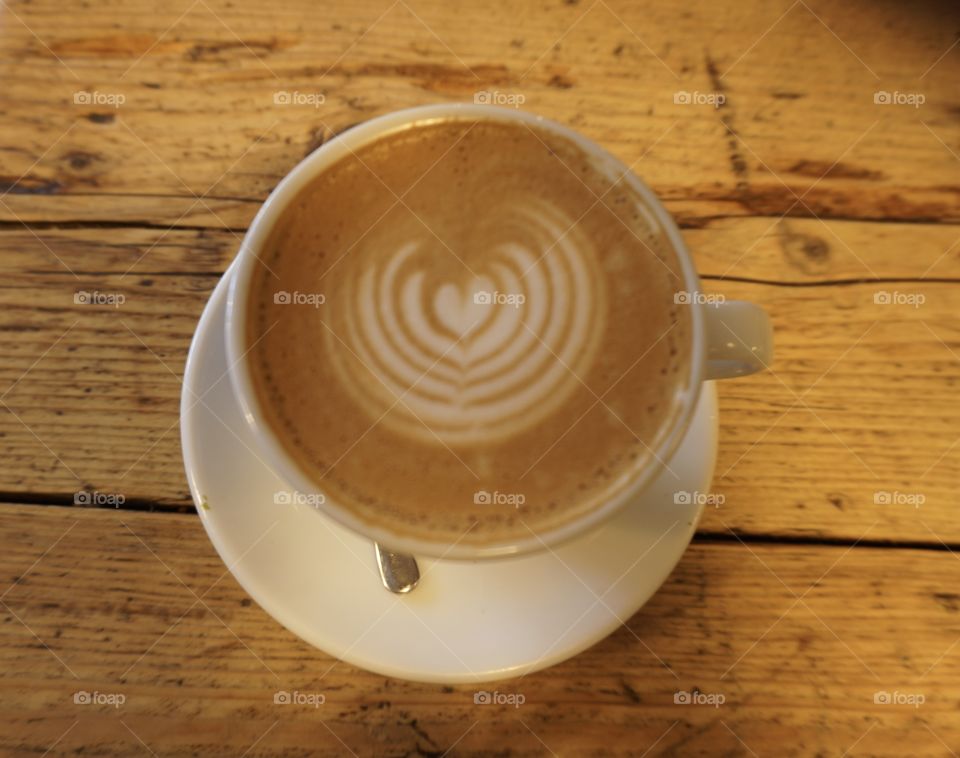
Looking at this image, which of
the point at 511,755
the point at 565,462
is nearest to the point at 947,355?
the point at 565,462

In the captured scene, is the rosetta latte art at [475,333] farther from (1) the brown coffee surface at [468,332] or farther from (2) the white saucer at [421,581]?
(2) the white saucer at [421,581]

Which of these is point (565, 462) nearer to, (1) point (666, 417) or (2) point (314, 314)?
(1) point (666, 417)

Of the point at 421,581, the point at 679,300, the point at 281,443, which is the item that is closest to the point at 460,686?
the point at 421,581

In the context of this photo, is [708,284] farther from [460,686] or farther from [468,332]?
[460,686]

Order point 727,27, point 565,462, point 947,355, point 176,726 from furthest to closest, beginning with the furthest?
point 727,27 → point 947,355 → point 176,726 → point 565,462

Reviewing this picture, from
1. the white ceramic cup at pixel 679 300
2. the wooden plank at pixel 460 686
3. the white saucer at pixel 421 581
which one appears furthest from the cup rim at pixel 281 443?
the wooden plank at pixel 460 686

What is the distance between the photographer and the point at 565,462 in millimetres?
748

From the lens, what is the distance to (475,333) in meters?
0.79

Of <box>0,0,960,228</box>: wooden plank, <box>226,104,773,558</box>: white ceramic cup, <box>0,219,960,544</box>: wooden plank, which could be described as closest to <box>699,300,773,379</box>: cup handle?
<box>226,104,773,558</box>: white ceramic cup

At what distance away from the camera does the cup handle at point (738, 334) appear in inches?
31.0

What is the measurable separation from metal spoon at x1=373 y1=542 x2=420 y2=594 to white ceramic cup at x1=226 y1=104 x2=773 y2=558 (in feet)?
0.41

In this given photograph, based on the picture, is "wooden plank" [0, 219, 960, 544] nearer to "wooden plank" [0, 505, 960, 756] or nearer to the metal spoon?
"wooden plank" [0, 505, 960, 756]

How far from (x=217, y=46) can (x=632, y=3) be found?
619 millimetres

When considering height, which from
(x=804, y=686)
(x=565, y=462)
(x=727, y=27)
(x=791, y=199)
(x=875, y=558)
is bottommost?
(x=804, y=686)
